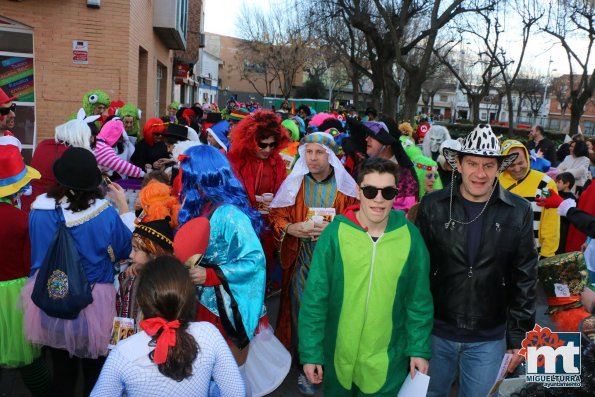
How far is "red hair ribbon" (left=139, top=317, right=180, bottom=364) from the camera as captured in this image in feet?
6.60

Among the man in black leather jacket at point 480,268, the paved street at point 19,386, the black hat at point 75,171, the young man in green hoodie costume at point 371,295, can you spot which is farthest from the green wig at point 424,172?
the black hat at point 75,171

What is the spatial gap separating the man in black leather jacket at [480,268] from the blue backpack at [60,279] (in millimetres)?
2244

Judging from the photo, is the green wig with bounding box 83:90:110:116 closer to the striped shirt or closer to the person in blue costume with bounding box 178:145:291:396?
the striped shirt

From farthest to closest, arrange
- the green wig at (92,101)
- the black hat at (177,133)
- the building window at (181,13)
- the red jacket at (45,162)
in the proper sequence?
the building window at (181,13) < the green wig at (92,101) < the black hat at (177,133) < the red jacket at (45,162)

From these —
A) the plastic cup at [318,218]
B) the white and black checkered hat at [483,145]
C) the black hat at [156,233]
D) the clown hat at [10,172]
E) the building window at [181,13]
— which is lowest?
the plastic cup at [318,218]

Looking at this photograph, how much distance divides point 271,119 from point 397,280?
2667 mm

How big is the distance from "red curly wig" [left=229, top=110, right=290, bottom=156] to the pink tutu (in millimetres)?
2157

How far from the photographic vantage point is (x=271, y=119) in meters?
5.02

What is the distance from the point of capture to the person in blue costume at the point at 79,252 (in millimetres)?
3230

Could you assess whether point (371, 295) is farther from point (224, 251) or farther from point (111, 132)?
point (111, 132)

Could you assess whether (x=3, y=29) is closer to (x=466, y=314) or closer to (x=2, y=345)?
(x=2, y=345)

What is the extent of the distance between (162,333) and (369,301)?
4.11 ft

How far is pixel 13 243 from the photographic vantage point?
3414 mm

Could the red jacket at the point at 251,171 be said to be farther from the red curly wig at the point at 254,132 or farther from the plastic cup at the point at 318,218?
the plastic cup at the point at 318,218
